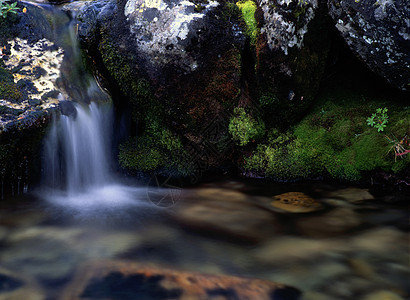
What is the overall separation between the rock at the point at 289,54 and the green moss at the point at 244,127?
0.80 ft

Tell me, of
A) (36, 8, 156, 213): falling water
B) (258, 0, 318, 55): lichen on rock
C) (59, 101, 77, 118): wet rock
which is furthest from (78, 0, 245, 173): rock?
(59, 101, 77, 118): wet rock

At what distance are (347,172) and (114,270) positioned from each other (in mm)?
3423

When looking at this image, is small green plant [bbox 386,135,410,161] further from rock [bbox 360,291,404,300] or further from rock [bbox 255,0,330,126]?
rock [bbox 360,291,404,300]

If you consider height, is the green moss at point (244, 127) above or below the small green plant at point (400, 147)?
above

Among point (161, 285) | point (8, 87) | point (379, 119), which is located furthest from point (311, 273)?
point (8, 87)

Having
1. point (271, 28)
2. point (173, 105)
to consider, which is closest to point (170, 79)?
point (173, 105)

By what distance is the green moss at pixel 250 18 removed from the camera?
15.1ft

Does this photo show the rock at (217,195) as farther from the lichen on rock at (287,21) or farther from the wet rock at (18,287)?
the wet rock at (18,287)

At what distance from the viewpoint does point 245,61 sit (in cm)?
475

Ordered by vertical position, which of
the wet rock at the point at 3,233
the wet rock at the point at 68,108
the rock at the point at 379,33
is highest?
the rock at the point at 379,33

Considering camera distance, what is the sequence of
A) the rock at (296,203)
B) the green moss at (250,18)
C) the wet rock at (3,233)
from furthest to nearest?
the green moss at (250,18) < the rock at (296,203) < the wet rock at (3,233)

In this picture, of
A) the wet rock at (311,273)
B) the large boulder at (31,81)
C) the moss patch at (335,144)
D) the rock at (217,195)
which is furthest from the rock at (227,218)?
the large boulder at (31,81)

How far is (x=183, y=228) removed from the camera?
3625 mm

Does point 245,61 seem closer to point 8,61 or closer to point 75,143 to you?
point 75,143
